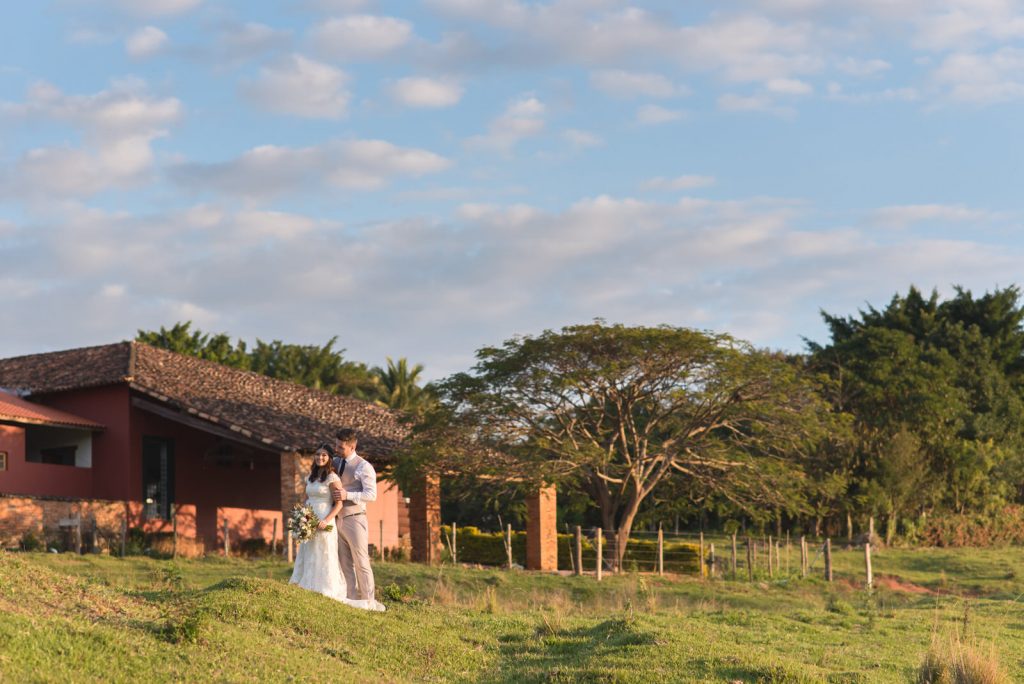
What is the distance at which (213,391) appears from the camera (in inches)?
Answer: 1181

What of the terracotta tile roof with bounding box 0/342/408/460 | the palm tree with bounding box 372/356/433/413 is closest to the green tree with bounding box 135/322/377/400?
the palm tree with bounding box 372/356/433/413

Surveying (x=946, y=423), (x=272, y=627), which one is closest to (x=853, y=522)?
(x=946, y=423)

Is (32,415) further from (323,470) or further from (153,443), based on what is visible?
(323,470)

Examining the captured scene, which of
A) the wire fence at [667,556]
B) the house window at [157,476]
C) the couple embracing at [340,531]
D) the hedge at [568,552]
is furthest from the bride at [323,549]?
the house window at [157,476]

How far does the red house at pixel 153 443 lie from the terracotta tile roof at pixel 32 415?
5 cm

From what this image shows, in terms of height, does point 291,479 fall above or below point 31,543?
above

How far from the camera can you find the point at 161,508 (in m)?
30.0

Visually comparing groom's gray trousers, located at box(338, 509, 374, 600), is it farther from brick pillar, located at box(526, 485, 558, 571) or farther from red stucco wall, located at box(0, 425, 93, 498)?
brick pillar, located at box(526, 485, 558, 571)

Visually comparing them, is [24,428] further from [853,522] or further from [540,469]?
[853,522]

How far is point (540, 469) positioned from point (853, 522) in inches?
688

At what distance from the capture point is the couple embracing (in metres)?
13.6

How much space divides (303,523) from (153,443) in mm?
17905

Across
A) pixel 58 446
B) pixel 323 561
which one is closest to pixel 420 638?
pixel 323 561

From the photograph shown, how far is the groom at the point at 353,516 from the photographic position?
13.8m
